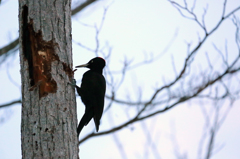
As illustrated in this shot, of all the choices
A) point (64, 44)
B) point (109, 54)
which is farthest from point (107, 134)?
point (64, 44)

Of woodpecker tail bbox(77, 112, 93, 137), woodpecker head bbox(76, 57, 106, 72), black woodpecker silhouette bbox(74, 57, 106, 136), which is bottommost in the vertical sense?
woodpecker tail bbox(77, 112, 93, 137)

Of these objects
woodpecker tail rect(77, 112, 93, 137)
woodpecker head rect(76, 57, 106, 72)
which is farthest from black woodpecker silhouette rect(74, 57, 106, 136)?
woodpecker head rect(76, 57, 106, 72)

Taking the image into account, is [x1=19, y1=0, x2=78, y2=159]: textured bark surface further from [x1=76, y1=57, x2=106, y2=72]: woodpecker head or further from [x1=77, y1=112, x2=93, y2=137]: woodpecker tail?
[x1=76, y1=57, x2=106, y2=72]: woodpecker head

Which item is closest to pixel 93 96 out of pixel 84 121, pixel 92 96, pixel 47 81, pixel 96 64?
pixel 92 96

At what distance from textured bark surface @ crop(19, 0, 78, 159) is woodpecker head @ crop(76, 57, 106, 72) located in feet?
5.65

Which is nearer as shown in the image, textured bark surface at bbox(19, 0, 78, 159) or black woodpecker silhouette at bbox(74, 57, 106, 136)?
textured bark surface at bbox(19, 0, 78, 159)

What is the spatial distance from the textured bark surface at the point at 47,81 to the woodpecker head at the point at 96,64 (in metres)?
1.72

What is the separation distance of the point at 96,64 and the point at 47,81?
2.10m

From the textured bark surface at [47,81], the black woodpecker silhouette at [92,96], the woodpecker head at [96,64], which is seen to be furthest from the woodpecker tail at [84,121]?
the textured bark surface at [47,81]

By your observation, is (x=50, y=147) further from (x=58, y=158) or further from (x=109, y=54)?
(x=109, y=54)

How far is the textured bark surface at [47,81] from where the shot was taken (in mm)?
2824

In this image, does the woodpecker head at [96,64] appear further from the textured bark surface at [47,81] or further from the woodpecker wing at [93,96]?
the textured bark surface at [47,81]

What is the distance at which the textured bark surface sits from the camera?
282 cm

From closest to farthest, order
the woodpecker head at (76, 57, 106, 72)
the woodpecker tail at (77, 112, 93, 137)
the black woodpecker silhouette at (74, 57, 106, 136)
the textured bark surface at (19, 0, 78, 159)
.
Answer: the textured bark surface at (19, 0, 78, 159) < the woodpecker tail at (77, 112, 93, 137) < the black woodpecker silhouette at (74, 57, 106, 136) < the woodpecker head at (76, 57, 106, 72)
